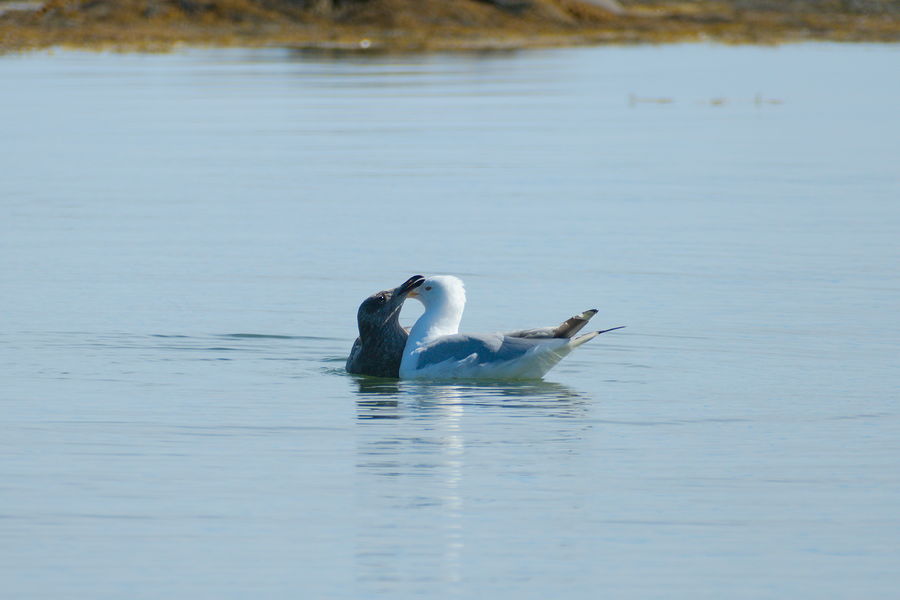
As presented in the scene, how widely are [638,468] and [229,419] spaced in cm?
244

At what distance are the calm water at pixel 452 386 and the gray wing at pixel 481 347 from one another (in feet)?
0.72

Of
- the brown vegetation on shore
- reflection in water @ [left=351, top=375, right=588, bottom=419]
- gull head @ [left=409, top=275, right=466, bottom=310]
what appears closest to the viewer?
reflection in water @ [left=351, top=375, right=588, bottom=419]

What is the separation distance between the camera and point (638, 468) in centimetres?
827

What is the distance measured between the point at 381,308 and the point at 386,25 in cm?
4559

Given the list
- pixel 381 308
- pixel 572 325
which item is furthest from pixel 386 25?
pixel 572 325

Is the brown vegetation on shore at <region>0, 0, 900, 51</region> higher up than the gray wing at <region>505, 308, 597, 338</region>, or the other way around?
the brown vegetation on shore at <region>0, 0, 900, 51</region>

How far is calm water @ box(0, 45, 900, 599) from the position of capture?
6.96 metres

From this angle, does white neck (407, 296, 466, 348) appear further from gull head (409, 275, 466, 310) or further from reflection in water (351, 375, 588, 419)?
reflection in water (351, 375, 588, 419)

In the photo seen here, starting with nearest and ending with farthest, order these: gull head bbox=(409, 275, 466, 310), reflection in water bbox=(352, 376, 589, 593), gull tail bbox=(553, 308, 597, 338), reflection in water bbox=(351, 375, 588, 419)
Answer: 1. reflection in water bbox=(352, 376, 589, 593)
2. reflection in water bbox=(351, 375, 588, 419)
3. gull tail bbox=(553, 308, 597, 338)
4. gull head bbox=(409, 275, 466, 310)

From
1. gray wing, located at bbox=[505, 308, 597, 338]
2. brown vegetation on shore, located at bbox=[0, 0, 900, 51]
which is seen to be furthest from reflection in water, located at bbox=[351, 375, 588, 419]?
brown vegetation on shore, located at bbox=[0, 0, 900, 51]

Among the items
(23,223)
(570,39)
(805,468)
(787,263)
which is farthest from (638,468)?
(570,39)

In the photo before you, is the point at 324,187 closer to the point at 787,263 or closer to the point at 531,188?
the point at 531,188

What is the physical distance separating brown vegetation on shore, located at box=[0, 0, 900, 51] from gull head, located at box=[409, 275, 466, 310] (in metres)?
39.7

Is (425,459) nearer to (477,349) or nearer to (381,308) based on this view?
(477,349)
